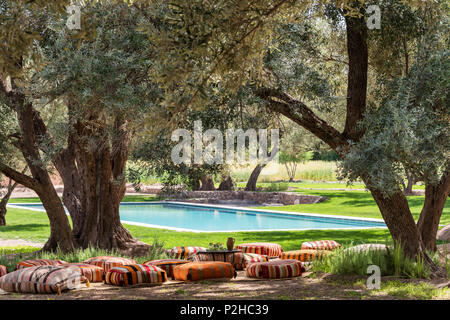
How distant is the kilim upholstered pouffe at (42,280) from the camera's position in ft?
26.1

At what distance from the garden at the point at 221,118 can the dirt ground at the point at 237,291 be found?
42 millimetres

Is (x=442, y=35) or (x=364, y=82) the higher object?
(x=442, y=35)

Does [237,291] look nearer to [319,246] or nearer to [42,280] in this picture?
[42,280]

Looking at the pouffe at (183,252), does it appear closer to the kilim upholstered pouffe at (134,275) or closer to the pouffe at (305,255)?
the pouffe at (305,255)

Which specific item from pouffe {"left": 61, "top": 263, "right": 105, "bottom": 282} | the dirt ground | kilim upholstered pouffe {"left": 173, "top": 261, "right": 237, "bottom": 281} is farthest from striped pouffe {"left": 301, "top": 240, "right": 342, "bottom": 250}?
pouffe {"left": 61, "top": 263, "right": 105, "bottom": 282}

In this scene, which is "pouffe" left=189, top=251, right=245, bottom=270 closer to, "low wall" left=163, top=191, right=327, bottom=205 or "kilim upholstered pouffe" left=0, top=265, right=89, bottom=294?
"kilim upholstered pouffe" left=0, top=265, right=89, bottom=294

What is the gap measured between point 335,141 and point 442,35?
2.28m

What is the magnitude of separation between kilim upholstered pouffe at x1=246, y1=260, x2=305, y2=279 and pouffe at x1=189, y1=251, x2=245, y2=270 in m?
0.88

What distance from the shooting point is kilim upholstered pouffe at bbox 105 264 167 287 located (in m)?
8.49

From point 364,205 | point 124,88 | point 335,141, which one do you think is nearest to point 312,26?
point 335,141

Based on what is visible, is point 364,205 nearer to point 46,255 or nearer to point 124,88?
point 46,255

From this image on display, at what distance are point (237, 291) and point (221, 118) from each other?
272 cm
